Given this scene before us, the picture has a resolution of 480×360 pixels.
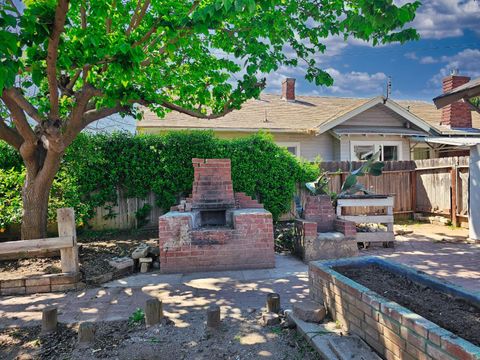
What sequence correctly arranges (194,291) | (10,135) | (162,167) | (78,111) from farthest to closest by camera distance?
1. (162,167)
2. (10,135)
3. (78,111)
4. (194,291)

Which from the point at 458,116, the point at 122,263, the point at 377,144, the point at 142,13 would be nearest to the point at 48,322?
the point at 122,263

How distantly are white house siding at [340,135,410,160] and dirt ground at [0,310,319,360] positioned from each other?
10.3 meters

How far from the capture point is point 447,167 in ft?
32.6

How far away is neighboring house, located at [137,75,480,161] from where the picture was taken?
12625mm

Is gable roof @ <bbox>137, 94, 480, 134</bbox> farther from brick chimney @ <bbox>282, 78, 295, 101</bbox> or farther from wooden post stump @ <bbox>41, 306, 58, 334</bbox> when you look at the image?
wooden post stump @ <bbox>41, 306, 58, 334</bbox>

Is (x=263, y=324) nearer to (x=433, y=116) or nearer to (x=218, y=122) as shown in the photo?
(x=218, y=122)

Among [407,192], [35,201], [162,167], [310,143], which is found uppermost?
[310,143]

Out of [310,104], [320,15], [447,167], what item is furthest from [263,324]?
[310,104]

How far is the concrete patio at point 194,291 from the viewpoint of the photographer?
4.19 metres

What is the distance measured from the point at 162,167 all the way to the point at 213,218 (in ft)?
9.23

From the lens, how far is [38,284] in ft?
16.9

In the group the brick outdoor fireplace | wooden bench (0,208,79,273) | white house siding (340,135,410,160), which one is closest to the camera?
wooden bench (0,208,79,273)

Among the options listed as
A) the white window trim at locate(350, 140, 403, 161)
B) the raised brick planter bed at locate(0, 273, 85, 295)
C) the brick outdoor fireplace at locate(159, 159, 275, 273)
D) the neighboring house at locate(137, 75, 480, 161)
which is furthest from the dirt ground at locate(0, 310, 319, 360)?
the white window trim at locate(350, 140, 403, 161)

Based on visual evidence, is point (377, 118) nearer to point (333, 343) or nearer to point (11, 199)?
point (333, 343)
